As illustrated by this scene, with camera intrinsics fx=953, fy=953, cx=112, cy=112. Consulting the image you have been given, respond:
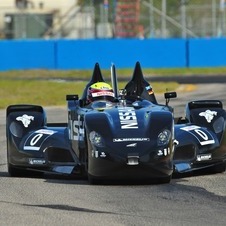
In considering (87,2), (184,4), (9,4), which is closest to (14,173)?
(184,4)

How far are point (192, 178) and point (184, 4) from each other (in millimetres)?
34349

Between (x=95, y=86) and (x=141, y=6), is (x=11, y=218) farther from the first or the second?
(x=141, y=6)

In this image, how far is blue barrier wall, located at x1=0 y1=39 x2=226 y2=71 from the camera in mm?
44500

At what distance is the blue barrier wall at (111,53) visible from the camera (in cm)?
4450

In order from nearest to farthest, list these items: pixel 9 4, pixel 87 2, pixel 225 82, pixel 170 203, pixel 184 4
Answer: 1. pixel 170 203
2. pixel 225 82
3. pixel 184 4
4. pixel 87 2
5. pixel 9 4

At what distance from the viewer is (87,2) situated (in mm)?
49812

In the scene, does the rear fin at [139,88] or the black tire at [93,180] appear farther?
the rear fin at [139,88]

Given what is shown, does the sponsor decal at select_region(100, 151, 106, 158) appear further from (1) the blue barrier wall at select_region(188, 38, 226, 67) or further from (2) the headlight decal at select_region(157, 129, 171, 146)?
(1) the blue barrier wall at select_region(188, 38, 226, 67)

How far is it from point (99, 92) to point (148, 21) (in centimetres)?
3778


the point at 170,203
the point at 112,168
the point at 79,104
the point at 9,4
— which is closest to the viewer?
the point at 170,203

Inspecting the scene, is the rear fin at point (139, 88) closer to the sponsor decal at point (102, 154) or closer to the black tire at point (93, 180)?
the black tire at point (93, 180)

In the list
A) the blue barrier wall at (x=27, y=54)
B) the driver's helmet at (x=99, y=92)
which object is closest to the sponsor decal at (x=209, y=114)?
the driver's helmet at (x=99, y=92)

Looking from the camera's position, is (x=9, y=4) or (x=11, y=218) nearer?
(x=11, y=218)

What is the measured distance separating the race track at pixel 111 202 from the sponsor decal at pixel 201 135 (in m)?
0.40
